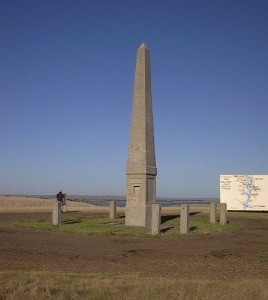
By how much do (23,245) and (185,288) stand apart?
Answer: 7.79 m

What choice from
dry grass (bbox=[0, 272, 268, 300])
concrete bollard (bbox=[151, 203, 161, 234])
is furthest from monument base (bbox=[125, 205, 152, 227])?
dry grass (bbox=[0, 272, 268, 300])

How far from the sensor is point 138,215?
20984 mm

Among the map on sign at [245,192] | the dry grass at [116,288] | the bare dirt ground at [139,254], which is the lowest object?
the bare dirt ground at [139,254]

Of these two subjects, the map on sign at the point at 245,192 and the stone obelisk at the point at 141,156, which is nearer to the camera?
the stone obelisk at the point at 141,156

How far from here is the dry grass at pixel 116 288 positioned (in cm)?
670

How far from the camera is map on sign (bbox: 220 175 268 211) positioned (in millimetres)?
34875

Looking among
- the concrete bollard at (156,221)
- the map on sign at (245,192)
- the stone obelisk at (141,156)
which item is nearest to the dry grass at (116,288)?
the concrete bollard at (156,221)

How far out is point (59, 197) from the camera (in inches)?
1188

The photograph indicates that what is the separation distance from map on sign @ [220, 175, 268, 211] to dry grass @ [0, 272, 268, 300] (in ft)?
91.1

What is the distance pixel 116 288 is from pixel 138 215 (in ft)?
45.1

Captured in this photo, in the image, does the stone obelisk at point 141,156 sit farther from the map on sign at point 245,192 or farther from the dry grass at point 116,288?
the map on sign at point 245,192

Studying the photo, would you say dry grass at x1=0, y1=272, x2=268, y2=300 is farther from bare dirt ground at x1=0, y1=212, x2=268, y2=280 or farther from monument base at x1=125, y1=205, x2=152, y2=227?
monument base at x1=125, y1=205, x2=152, y2=227

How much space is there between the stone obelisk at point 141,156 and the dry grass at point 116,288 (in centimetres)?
1270

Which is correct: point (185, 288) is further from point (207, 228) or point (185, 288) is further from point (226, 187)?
point (226, 187)
